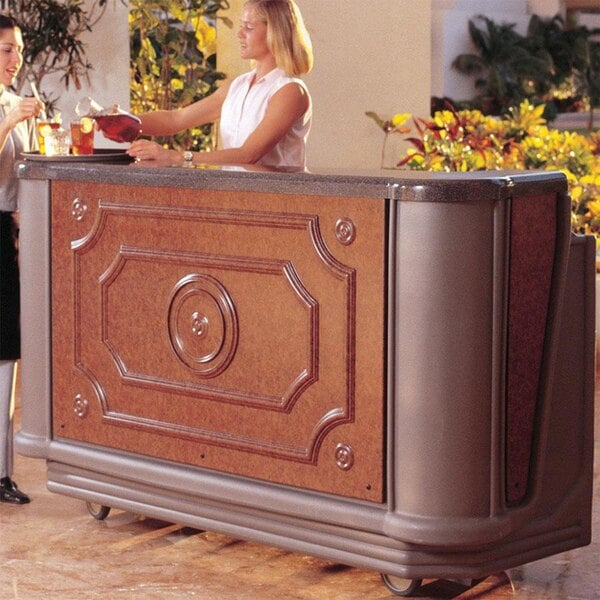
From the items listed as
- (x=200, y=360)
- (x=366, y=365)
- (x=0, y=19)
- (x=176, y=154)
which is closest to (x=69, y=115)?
(x=0, y=19)

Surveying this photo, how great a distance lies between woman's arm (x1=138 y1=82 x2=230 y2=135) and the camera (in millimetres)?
4609

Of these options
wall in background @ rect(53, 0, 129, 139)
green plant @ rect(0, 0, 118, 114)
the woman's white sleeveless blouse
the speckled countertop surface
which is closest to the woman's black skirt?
the speckled countertop surface

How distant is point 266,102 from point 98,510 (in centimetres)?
128

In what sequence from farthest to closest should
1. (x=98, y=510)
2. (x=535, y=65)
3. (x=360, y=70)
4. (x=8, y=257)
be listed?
(x=535, y=65) < (x=360, y=70) < (x=8, y=257) < (x=98, y=510)

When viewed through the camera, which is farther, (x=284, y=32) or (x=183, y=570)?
(x=284, y=32)

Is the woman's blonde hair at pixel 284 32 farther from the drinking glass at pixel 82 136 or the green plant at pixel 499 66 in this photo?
the green plant at pixel 499 66

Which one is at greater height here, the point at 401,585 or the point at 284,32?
the point at 284,32

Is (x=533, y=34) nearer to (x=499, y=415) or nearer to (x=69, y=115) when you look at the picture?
(x=69, y=115)

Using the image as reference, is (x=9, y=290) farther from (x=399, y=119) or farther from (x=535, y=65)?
(x=535, y=65)

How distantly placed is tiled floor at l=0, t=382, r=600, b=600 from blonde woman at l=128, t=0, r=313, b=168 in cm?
106

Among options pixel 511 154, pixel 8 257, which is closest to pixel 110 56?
pixel 511 154

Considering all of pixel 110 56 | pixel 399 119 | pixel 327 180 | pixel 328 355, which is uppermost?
pixel 110 56

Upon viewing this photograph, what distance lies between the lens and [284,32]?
4246 millimetres

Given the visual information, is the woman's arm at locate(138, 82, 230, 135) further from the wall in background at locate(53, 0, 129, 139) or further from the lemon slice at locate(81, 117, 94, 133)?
the wall in background at locate(53, 0, 129, 139)
